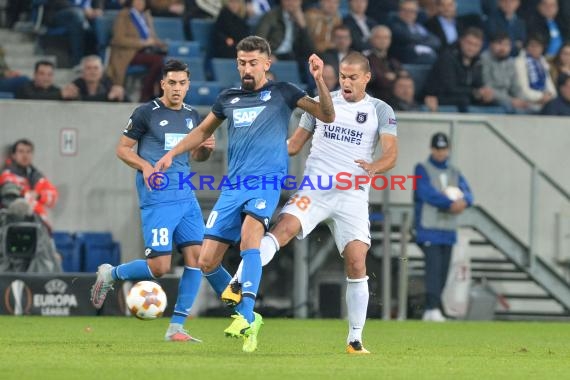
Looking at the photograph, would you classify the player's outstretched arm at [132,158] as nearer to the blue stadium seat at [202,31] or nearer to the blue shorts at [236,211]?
the blue shorts at [236,211]

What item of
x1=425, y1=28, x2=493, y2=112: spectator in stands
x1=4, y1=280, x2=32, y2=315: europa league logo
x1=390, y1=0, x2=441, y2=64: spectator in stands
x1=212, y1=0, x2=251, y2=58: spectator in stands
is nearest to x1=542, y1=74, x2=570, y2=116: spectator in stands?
x1=425, y1=28, x2=493, y2=112: spectator in stands

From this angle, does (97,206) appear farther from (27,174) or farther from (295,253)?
(295,253)

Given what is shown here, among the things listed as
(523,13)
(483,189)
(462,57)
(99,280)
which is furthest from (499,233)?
(99,280)

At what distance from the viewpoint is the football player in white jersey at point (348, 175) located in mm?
10672

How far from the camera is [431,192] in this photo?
18344 millimetres

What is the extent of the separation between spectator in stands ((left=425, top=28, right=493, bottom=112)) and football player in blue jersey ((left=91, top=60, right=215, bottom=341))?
29.0 ft

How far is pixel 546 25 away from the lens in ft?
75.9

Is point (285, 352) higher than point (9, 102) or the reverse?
the reverse

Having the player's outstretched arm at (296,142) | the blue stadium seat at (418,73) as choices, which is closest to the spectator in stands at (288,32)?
the blue stadium seat at (418,73)

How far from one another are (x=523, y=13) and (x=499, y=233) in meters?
5.19

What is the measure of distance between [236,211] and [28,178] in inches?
319

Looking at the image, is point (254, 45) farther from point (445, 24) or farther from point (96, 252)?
point (445, 24)

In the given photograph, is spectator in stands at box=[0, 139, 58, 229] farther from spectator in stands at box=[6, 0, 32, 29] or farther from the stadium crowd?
spectator in stands at box=[6, 0, 32, 29]

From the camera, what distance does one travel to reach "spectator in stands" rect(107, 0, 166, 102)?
64.5 ft
